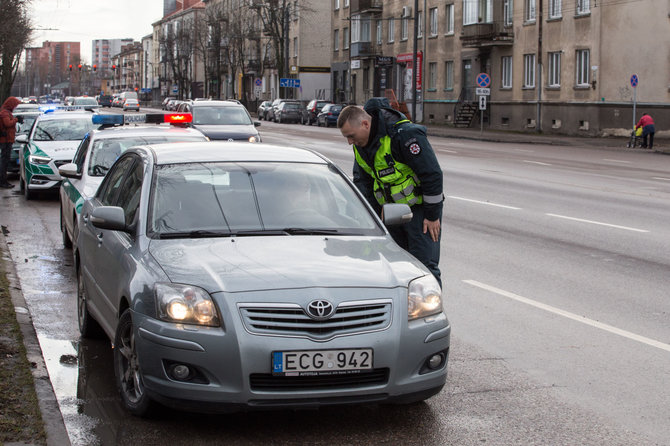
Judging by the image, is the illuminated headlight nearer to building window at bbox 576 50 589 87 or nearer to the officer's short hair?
the officer's short hair

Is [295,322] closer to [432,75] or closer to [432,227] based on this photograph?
[432,227]

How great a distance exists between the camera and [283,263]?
5008 millimetres

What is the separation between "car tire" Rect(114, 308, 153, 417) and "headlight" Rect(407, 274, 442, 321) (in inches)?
57.1

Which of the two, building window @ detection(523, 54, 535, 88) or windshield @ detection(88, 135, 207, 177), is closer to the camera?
windshield @ detection(88, 135, 207, 177)

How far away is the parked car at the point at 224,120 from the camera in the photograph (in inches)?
930

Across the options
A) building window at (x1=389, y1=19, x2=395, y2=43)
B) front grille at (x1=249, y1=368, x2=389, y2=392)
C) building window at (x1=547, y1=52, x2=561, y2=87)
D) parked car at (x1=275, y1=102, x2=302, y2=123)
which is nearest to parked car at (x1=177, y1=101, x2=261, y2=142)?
front grille at (x1=249, y1=368, x2=389, y2=392)

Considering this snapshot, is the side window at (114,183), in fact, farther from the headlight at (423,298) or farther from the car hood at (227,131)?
the car hood at (227,131)

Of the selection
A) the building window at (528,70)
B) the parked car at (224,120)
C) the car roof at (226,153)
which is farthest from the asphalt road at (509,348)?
the building window at (528,70)

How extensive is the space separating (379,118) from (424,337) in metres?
2.26

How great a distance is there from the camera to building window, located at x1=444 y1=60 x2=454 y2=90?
57625mm

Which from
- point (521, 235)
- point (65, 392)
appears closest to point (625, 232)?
point (521, 235)

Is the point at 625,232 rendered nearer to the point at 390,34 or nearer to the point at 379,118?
the point at 379,118

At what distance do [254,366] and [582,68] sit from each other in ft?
139

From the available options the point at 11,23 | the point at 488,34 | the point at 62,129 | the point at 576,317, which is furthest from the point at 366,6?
the point at 576,317
